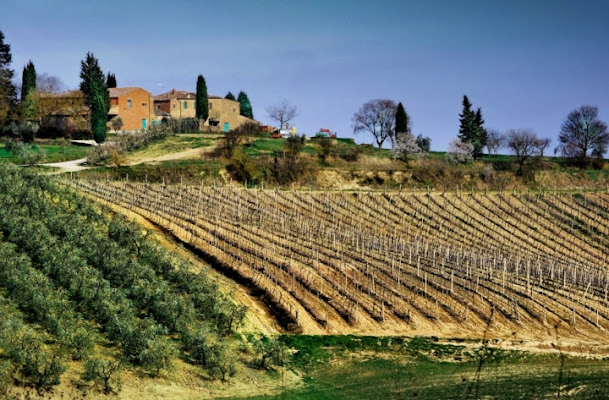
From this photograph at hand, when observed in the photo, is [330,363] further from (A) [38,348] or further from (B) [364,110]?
(B) [364,110]

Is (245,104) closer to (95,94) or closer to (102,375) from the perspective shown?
(95,94)

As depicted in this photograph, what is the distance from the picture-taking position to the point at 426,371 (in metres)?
26.2

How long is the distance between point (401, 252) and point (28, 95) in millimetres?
42822

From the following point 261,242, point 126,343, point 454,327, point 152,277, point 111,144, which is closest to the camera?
point 126,343

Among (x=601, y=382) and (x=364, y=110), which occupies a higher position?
(x=364, y=110)

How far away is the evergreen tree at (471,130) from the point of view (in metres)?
78.8

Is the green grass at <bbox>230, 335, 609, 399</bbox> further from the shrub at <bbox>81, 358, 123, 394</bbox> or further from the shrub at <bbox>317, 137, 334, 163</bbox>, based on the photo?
the shrub at <bbox>317, 137, 334, 163</bbox>

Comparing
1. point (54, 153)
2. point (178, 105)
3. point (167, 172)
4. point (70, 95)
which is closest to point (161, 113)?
point (178, 105)

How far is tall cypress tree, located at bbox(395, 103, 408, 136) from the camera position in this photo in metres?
80.1

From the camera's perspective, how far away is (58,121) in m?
73.4

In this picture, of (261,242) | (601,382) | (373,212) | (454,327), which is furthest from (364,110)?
(601,382)

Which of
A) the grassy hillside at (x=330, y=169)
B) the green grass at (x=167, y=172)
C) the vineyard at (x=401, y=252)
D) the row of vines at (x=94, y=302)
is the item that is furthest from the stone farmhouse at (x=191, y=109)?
the row of vines at (x=94, y=302)

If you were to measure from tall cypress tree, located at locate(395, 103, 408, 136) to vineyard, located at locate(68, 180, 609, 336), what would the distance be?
24.4 meters

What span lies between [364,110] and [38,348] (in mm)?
68851
